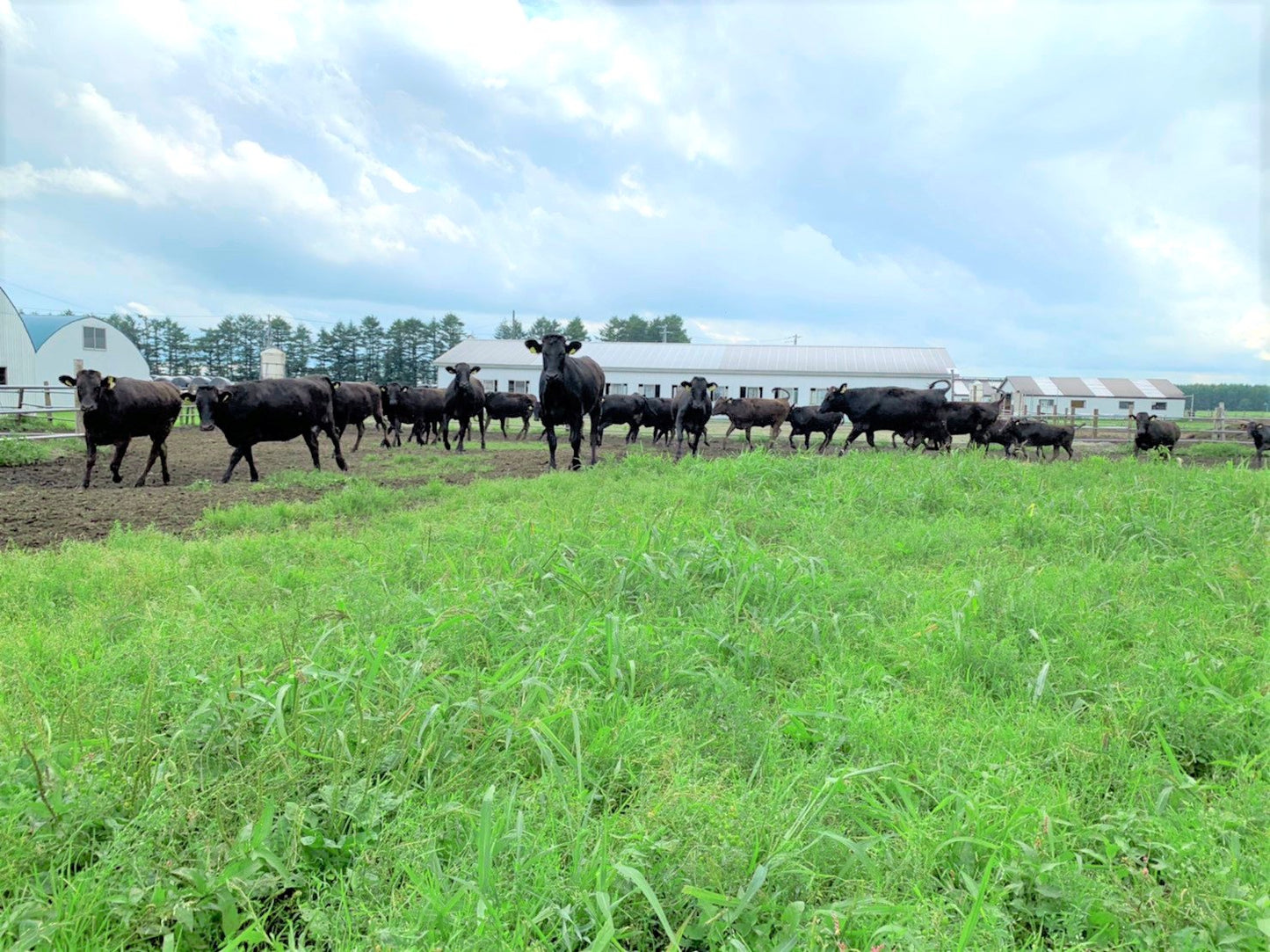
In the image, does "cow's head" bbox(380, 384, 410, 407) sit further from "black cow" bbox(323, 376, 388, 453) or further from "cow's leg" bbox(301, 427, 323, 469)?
Answer: "cow's leg" bbox(301, 427, 323, 469)

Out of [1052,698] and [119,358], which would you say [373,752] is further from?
[119,358]

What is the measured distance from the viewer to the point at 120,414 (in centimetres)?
1084

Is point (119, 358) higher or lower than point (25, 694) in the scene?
higher

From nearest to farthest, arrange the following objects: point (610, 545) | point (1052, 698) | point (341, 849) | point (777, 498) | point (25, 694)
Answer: point (341, 849) → point (25, 694) → point (1052, 698) → point (610, 545) → point (777, 498)

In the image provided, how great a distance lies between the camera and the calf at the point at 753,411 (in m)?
23.8

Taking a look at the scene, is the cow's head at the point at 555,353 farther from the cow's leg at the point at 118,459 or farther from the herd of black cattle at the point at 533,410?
the cow's leg at the point at 118,459

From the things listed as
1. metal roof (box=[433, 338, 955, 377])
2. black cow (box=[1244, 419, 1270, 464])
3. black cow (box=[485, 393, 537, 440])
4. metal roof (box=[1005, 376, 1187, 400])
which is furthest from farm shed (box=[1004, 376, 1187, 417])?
black cow (box=[485, 393, 537, 440])

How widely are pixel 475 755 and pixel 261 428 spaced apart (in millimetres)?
10773

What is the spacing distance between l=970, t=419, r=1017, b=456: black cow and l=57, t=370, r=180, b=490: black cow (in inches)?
726

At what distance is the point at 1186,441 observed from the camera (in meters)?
24.9

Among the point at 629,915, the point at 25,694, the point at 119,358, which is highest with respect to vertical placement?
the point at 119,358

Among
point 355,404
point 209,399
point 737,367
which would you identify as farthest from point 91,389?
point 737,367

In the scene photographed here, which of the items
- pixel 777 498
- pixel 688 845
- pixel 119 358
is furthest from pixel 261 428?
pixel 119 358

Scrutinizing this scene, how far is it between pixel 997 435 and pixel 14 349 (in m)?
57.2
